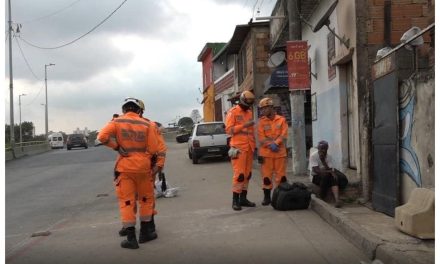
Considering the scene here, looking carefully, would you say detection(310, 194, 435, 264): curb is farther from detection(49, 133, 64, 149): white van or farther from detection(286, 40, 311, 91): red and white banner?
detection(49, 133, 64, 149): white van

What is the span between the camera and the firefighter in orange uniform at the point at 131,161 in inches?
258

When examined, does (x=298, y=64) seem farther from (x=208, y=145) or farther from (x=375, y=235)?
(x=208, y=145)

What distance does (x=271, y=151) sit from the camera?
893 centimetres

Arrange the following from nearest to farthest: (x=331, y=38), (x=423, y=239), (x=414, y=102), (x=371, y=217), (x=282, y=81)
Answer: (x=423, y=239), (x=414, y=102), (x=371, y=217), (x=331, y=38), (x=282, y=81)

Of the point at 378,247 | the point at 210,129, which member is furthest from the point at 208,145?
the point at 378,247

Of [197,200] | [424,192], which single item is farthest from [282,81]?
[424,192]

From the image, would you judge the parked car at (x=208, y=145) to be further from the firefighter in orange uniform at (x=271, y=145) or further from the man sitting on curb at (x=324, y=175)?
the firefighter in orange uniform at (x=271, y=145)

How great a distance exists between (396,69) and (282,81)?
9297mm

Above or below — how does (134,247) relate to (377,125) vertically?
below

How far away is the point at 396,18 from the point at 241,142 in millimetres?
3611

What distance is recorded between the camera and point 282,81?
16.8 meters

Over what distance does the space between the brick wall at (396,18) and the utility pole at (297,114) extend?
3631 millimetres

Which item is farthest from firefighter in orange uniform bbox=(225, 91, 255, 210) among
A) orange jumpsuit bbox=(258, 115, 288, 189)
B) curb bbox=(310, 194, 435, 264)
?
curb bbox=(310, 194, 435, 264)

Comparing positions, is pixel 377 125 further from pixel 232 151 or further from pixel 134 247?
pixel 134 247
